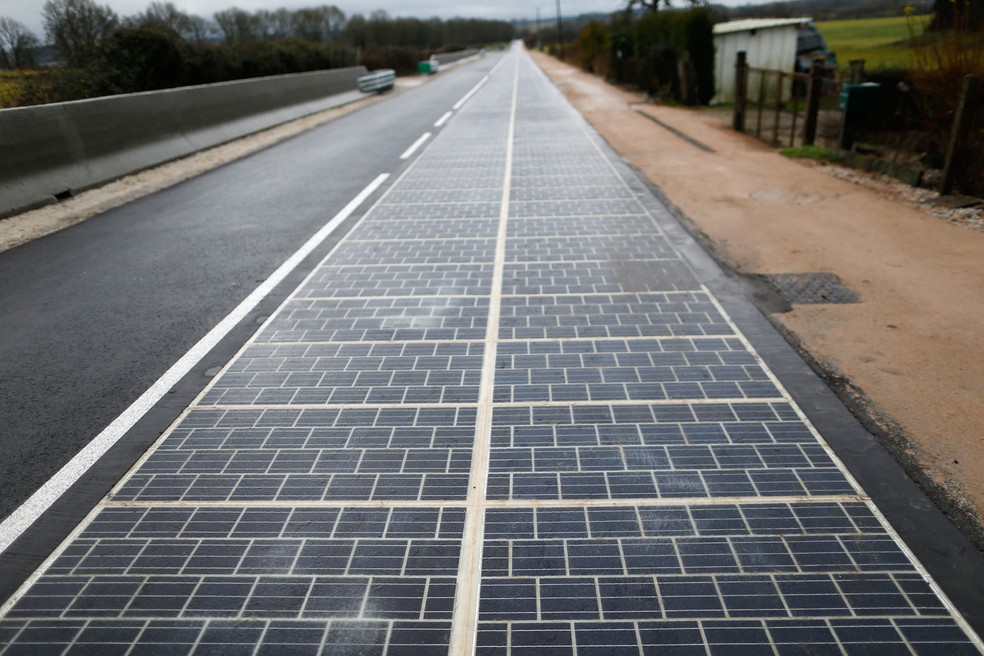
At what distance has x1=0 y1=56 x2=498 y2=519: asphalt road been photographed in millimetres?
4527

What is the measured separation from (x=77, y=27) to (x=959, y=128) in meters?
24.1

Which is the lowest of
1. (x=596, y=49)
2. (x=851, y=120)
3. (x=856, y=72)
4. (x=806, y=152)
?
(x=806, y=152)

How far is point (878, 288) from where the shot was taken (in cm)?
638

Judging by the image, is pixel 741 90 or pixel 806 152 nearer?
pixel 806 152

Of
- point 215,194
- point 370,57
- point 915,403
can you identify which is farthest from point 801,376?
point 370,57

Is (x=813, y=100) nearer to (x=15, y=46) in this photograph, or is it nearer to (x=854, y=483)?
(x=854, y=483)

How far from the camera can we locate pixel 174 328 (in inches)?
235

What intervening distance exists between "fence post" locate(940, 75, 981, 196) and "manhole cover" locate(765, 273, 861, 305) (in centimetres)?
435

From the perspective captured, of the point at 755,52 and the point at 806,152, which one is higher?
the point at 755,52

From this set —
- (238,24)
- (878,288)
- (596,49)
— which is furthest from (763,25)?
(238,24)

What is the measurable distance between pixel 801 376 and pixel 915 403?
0.75m

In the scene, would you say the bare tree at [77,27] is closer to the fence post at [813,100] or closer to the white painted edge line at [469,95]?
the white painted edge line at [469,95]

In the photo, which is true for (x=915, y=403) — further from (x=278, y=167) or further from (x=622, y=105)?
(x=622, y=105)

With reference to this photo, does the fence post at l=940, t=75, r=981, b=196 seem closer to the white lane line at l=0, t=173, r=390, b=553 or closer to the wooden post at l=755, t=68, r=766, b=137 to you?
the wooden post at l=755, t=68, r=766, b=137
